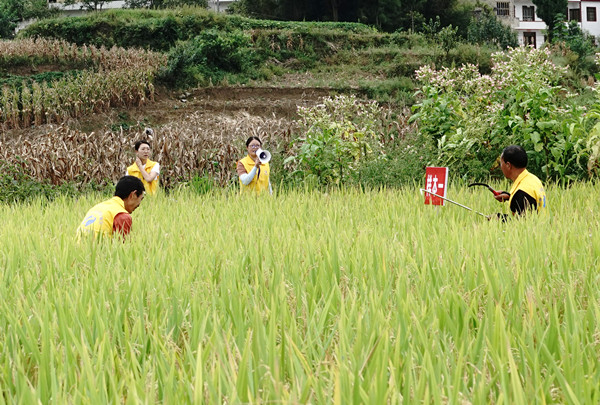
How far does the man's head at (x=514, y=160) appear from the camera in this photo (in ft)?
16.6

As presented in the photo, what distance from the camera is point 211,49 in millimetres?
23656

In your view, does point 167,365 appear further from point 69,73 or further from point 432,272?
point 69,73

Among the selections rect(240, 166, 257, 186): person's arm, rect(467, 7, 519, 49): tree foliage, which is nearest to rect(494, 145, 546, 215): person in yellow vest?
rect(240, 166, 257, 186): person's arm

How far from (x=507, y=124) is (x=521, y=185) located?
2.77 metres

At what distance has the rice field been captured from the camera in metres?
1.50

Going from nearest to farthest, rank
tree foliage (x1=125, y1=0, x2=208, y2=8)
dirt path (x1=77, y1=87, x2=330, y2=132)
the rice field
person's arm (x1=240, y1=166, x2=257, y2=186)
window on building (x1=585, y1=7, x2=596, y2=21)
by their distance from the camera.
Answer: the rice field < person's arm (x1=240, y1=166, x2=257, y2=186) < dirt path (x1=77, y1=87, x2=330, y2=132) < tree foliage (x1=125, y1=0, x2=208, y2=8) < window on building (x1=585, y1=7, x2=596, y2=21)

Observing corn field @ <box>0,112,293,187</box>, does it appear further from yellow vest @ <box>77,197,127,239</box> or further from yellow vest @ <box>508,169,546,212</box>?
yellow vest @ <box>508,169,546,212</box>

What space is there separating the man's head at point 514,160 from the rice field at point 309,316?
17.0 inches

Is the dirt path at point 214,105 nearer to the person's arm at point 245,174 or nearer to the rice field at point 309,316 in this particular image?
the person's arm at point 245,174

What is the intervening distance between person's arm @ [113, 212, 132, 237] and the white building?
44.3 meters

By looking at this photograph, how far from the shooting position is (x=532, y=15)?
47094mm

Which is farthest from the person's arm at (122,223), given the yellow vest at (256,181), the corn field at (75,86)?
Result: the corn field at (75,86)

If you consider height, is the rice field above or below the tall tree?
below

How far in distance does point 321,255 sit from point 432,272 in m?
0.72
